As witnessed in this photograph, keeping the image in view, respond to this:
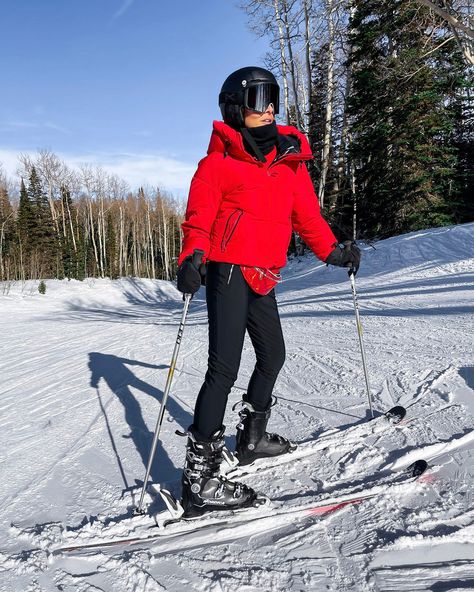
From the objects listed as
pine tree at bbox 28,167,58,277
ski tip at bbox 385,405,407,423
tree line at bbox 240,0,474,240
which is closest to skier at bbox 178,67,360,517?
ski tip at bbox 385,405,407,423

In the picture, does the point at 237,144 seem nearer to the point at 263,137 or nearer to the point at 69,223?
the point at 263,137

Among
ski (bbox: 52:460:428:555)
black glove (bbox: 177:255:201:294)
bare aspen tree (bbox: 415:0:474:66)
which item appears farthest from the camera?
bare aspen tree (bbox: 415:0:474:66)

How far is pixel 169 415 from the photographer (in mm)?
3371

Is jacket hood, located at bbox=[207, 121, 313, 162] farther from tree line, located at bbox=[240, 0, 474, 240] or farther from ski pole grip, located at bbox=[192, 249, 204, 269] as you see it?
tree line, located at bbox=[240, 0, 474, 240]

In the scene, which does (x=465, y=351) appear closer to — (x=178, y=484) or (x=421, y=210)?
(x=178, y=484)

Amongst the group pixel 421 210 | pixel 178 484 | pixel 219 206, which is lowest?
pixel 178 484

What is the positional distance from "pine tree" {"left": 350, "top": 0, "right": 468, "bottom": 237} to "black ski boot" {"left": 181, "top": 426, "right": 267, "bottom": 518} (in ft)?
51.4

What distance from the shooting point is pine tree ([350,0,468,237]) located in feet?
50.0

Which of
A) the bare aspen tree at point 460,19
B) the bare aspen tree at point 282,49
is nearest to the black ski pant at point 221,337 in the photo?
the bare aspen tree at point 460,19

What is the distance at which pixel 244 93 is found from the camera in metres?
2.04

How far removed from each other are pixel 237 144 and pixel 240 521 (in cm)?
170

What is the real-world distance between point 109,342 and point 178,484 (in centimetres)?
471

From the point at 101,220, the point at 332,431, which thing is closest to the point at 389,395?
the point at 332,431

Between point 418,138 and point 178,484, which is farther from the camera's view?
point 418,138
